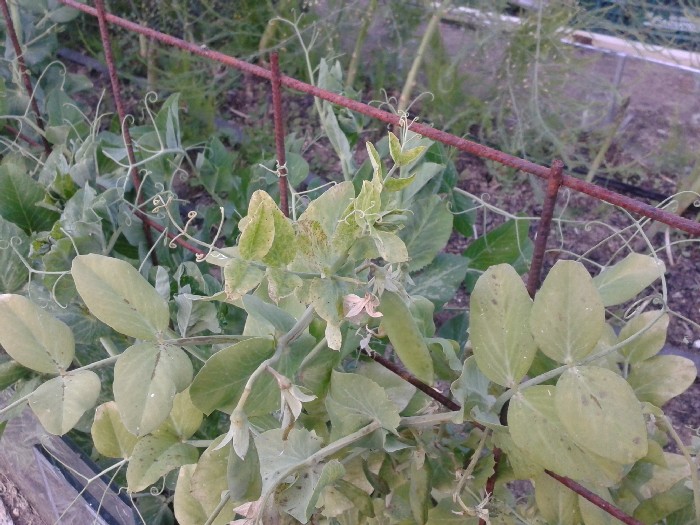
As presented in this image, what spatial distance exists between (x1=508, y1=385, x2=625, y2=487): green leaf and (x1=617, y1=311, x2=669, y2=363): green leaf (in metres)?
0.12

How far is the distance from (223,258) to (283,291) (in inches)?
3.5

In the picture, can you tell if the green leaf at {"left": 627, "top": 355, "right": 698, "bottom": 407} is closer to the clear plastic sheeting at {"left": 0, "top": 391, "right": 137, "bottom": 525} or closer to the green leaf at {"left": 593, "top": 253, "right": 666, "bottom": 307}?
the green leaf at {"left": 593, "top": 253, "right": 666, "bottom": 307}

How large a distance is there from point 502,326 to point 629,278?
12cm

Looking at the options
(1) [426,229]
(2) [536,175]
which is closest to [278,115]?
(1) [426,229]

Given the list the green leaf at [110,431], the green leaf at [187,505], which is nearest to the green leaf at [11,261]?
the green leaf at [110,431]

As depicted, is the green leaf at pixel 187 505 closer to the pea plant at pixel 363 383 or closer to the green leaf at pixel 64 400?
the pea plant at pixel 363 383

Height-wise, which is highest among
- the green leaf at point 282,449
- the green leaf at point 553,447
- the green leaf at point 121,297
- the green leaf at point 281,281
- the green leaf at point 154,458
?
the green leaf at point 281,281

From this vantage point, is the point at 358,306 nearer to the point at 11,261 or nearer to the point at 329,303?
the point at 329,303

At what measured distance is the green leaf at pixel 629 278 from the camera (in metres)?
0.51

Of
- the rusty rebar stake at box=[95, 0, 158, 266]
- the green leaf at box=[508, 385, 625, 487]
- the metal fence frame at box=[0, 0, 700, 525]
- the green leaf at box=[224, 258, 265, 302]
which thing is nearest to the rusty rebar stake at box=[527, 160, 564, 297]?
the metal fence frame at box=[0, 0, 700, 525]

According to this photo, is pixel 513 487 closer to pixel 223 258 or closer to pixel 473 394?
pixel 473 394

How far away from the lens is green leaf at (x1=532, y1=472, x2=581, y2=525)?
0.54 metres

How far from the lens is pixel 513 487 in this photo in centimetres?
123

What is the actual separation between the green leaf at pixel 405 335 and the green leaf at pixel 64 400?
234 mm
